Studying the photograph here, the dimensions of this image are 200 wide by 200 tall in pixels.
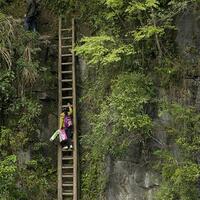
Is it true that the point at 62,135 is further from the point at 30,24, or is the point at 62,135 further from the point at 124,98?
the point at 30,24

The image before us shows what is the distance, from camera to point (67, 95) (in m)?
14.8

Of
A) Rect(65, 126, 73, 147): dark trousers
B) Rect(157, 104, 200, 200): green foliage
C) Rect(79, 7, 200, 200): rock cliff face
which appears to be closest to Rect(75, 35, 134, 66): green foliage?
Rect(79, 7, 200, 200): rock cliff face

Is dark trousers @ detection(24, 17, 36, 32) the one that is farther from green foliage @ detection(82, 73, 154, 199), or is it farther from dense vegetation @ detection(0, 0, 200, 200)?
green foliage @ detection(82, 73, 154, 199)

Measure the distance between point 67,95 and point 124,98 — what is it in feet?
13.4

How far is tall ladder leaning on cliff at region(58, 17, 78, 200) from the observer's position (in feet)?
44.5

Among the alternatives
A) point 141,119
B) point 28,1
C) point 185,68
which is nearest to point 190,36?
point 185,68

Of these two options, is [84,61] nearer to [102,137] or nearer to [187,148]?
[102,137]

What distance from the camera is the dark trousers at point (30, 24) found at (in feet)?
49.6

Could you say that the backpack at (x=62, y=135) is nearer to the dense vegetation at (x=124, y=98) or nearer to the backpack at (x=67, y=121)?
the backpack at (x=67, y=121)

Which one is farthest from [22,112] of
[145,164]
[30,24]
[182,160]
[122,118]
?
[182,160]

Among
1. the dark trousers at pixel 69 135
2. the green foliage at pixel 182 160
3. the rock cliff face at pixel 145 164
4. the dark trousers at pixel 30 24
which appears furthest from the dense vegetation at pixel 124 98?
the dark trousers at pixel 30 24

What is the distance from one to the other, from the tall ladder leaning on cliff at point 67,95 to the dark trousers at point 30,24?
88cm

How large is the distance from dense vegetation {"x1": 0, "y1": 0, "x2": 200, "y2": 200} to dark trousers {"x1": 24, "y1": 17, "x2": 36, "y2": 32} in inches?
39.6

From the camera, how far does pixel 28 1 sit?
15.6m
